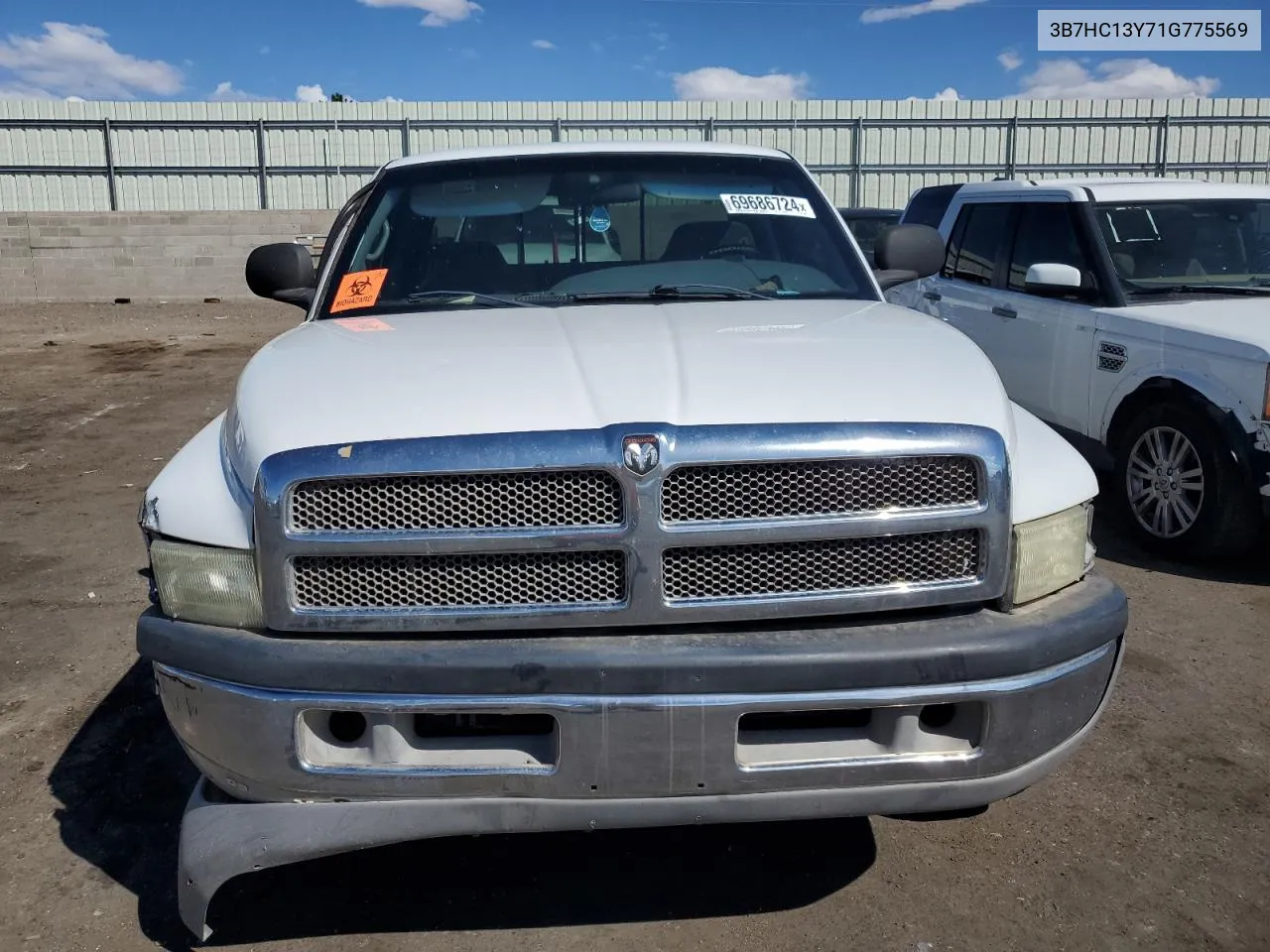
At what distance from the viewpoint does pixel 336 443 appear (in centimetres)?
234

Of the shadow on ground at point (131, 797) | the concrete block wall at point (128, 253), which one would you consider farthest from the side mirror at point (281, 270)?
the concrete block wall at point (128, 253)

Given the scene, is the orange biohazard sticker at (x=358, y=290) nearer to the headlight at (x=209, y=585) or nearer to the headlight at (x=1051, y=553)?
the headlight at (x=209, y=585)

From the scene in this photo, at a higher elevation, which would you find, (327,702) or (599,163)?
(599,163)

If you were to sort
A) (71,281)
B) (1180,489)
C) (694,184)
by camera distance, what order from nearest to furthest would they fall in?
(694,184) → (1180,489) → (71,281)

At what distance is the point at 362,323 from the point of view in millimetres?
3348

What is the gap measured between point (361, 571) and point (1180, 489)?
4518 mm

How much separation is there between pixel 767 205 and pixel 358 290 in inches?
55.6

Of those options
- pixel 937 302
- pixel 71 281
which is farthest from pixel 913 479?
pixel 71 281

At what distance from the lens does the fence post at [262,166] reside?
23.3m

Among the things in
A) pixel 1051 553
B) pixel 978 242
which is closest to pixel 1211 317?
pixel 978 242

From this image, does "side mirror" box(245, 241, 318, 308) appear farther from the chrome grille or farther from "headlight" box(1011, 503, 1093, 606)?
"headlight" box(1011, 503, 1093, 606)

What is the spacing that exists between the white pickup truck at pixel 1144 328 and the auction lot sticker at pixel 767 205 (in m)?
2.39

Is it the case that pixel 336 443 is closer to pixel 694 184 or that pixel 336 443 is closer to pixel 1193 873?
pixel 694 184

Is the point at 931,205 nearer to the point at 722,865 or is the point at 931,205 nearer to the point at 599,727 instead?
the point at 722,865
